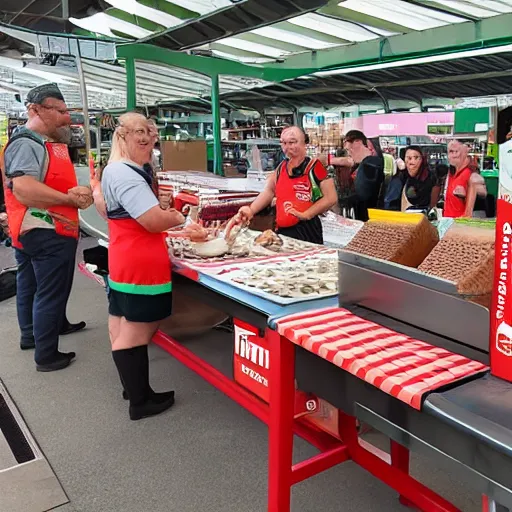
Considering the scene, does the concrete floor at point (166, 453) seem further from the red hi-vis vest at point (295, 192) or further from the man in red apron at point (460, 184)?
the man in red apron at point (460, 184)

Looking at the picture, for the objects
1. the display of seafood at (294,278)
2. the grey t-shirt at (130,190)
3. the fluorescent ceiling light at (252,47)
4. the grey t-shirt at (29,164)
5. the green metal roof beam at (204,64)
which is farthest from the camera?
the fluorescent ceiling light at (252,47)

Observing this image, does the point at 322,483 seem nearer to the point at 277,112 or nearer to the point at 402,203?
the point at 402,203

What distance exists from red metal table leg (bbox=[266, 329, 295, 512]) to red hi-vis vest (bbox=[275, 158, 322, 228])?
1603 mm

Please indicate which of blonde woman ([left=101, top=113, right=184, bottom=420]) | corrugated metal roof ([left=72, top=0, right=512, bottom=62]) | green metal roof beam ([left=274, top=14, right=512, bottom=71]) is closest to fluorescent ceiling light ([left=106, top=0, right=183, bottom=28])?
corrugated metal roof ([left=72, top=0, right=512, bottom=62])

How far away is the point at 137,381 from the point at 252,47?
10.9 ft

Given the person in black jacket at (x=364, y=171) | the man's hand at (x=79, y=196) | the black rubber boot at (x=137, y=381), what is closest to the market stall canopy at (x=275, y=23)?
the person in black jacket at (x=364, y=171)

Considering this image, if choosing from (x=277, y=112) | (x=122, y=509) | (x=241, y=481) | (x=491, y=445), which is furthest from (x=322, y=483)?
(x=277, y=112)

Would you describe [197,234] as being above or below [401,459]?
above

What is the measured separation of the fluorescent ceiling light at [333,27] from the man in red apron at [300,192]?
1.21 metres

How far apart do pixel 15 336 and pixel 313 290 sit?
A: 276cm

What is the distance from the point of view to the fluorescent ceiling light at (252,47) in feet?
15.0

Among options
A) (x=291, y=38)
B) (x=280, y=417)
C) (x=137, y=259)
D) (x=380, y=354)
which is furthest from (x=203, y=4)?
(x=380, y=354)

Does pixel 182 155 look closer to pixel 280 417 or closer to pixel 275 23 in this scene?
pixel 275 23

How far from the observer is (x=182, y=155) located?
488cm
